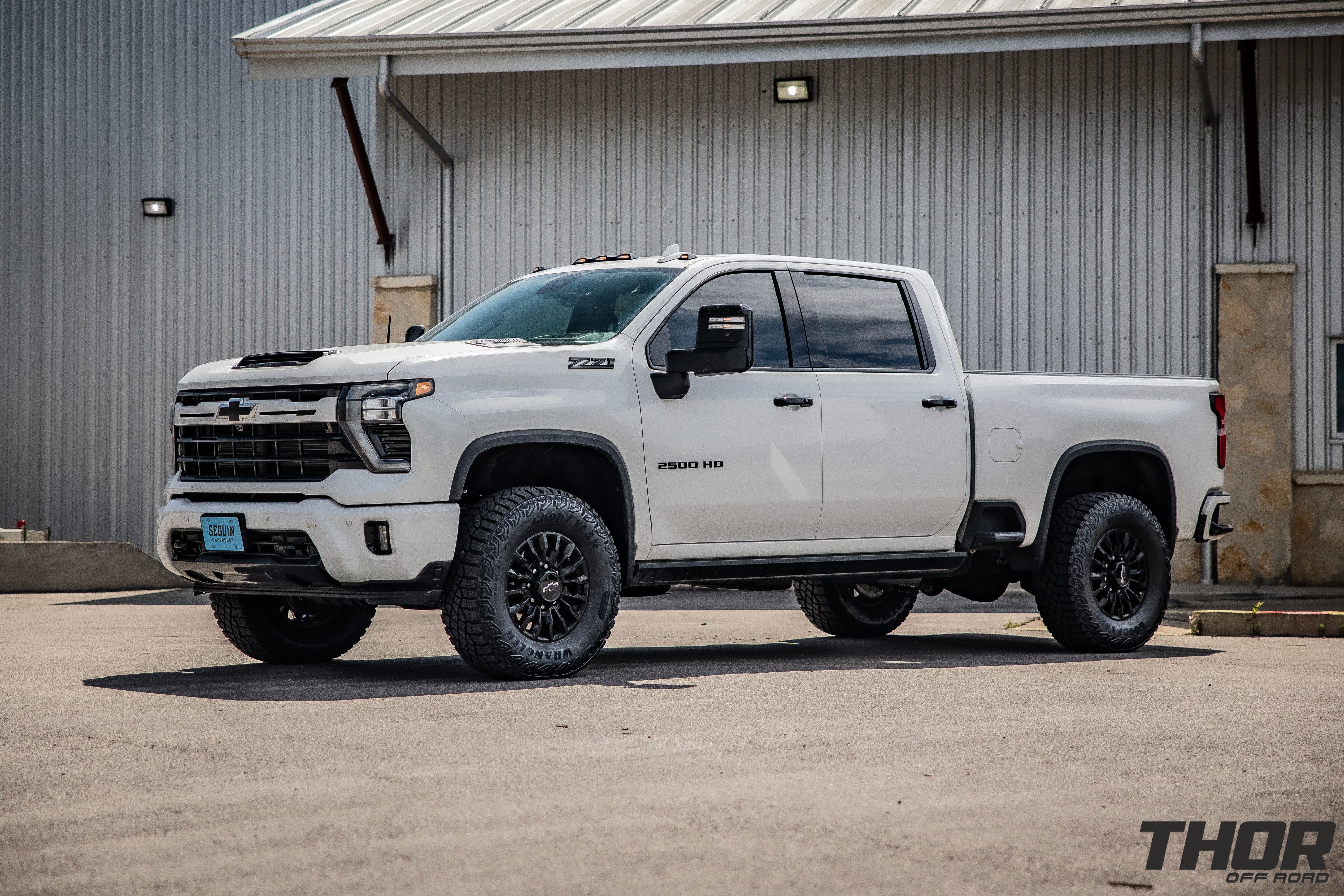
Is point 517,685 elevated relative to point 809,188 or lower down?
lower down

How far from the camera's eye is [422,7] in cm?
1645

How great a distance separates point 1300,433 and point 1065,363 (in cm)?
219

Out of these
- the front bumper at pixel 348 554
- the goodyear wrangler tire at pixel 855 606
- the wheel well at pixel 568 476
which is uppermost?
the wheel well at pixel 568 476

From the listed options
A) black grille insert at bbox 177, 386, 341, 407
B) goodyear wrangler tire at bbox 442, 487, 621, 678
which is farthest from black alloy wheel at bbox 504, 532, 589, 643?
black grille insert at bbox 177, 386, 341, 407

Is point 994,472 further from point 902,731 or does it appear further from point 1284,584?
point 1284,584

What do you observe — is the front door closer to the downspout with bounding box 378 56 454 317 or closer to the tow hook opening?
the tow hook opening

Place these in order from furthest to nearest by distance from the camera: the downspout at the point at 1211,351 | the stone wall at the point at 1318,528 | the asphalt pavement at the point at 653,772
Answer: the downspout at the point at 1211,351 → the stone wall at the point at 1318,528 → the asphalt pavement at the point at 653,772

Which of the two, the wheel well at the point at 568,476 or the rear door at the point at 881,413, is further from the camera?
the rear door at the point at 881,413

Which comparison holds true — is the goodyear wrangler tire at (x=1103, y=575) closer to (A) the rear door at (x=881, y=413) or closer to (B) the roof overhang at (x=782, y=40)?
(A) the rear door at (x=881, y=413)

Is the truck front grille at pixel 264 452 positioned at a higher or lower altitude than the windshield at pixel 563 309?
lower

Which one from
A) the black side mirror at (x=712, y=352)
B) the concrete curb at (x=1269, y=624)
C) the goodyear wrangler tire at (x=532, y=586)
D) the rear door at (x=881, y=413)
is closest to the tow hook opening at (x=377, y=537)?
A: the goodyear wrangler tire at (x=532, y=586)

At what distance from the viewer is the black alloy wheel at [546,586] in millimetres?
7145

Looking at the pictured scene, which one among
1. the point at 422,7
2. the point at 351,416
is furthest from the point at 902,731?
the point at 422,7

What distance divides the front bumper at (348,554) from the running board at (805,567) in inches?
44.2
